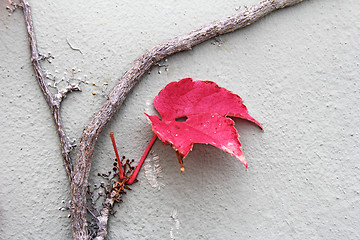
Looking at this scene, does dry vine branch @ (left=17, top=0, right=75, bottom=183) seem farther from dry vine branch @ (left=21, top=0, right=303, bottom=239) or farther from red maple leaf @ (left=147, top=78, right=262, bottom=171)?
red maple leaf @ (left=147, top=78, right=262, bottom=171)

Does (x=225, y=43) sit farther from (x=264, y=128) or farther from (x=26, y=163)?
(x=26, y=163)

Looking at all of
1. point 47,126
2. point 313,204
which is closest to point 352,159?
point 313,204

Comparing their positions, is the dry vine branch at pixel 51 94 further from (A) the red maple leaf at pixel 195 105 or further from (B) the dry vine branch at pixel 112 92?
(A) the red maple leaf at pixel 195 105

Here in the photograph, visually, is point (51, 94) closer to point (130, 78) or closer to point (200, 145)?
point (130, 78)

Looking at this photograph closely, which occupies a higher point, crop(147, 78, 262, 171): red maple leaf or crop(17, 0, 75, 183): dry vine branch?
crop(17, 0, 75, 183): dry vine branch

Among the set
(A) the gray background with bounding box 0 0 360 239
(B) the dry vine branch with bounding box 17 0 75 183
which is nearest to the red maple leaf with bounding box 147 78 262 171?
(A) the gray background with bounding box 0 0 360 239
